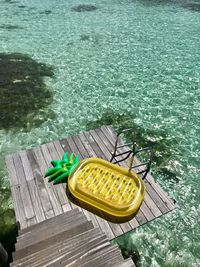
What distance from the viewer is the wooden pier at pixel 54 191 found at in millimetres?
7375

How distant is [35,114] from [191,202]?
26.6ft

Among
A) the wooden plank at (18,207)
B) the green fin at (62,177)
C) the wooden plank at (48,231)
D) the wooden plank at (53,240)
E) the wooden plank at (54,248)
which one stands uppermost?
the wooden plank at (54,248)

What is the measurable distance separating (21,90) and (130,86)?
6.24 meters

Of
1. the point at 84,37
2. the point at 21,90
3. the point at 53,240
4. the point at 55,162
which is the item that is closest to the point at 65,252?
the point at 53,240

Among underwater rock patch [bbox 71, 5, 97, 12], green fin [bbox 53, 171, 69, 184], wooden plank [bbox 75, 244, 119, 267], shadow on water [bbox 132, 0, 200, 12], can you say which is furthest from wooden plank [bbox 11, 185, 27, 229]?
shadow on water [bbox 132, 0, 200, 12]

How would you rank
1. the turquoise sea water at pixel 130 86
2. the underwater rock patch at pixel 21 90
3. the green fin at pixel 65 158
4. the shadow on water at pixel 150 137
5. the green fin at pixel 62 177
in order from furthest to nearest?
1. the underwater rock patch at pixel 21 90
2. the shadow on water at pixel 150 137
3. the green fin at pixel 65 158
4. the turquoise sea water at pixel 130 86
5. the green fin at pixel 62 177

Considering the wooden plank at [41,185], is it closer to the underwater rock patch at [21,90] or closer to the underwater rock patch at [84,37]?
the underwater rock patch at [21,90]

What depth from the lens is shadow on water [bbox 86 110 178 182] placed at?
10805 millimetres

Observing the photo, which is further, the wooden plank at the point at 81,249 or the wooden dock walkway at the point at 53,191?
the wooden dock walkway at the point at 53,191

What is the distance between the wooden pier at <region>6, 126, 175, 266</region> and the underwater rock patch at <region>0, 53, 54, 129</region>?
369cm

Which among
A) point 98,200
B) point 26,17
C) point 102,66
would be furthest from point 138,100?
point 26,17

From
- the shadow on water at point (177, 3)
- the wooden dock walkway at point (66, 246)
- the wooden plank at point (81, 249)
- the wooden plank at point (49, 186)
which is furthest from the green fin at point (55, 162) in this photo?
the shadow on water at point (177, 3)

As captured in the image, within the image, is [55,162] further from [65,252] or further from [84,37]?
[84,37]

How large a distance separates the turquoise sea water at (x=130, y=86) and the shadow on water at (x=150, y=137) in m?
0.05
